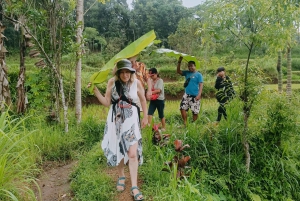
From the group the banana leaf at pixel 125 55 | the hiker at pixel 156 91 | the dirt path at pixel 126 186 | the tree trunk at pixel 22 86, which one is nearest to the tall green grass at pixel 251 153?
the dirt path at pixel 126 186

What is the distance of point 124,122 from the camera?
9.27 ft

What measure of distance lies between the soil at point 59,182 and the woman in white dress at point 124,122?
16 centimetres

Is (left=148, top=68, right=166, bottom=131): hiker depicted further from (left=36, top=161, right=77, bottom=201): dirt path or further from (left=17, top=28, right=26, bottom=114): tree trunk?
(left=17, top=28, right=26, bottom=114): tree trunk

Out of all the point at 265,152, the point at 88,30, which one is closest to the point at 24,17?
the point at 265,152

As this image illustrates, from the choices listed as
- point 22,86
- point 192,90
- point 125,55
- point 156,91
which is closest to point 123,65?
point 125,55

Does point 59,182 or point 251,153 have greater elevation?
point 251,153

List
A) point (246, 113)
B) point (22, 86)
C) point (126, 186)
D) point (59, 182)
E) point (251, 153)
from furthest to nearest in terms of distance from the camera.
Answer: point (22, 86) < point (251, 153) < point (246, 113) < point (59, 182) < point (126, 186)

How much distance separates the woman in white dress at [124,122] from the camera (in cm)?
274

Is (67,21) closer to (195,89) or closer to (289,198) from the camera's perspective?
(195,89)

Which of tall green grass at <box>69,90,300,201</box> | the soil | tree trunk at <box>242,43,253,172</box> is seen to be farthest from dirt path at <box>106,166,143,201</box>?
tree trunk at <box>242,43,253,172</box>

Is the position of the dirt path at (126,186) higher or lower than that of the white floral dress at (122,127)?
lower

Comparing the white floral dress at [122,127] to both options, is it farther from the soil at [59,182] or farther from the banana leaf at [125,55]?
the soil at [59,182]

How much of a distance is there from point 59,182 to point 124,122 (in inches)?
63.7

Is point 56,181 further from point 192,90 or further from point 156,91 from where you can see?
point 192,90
